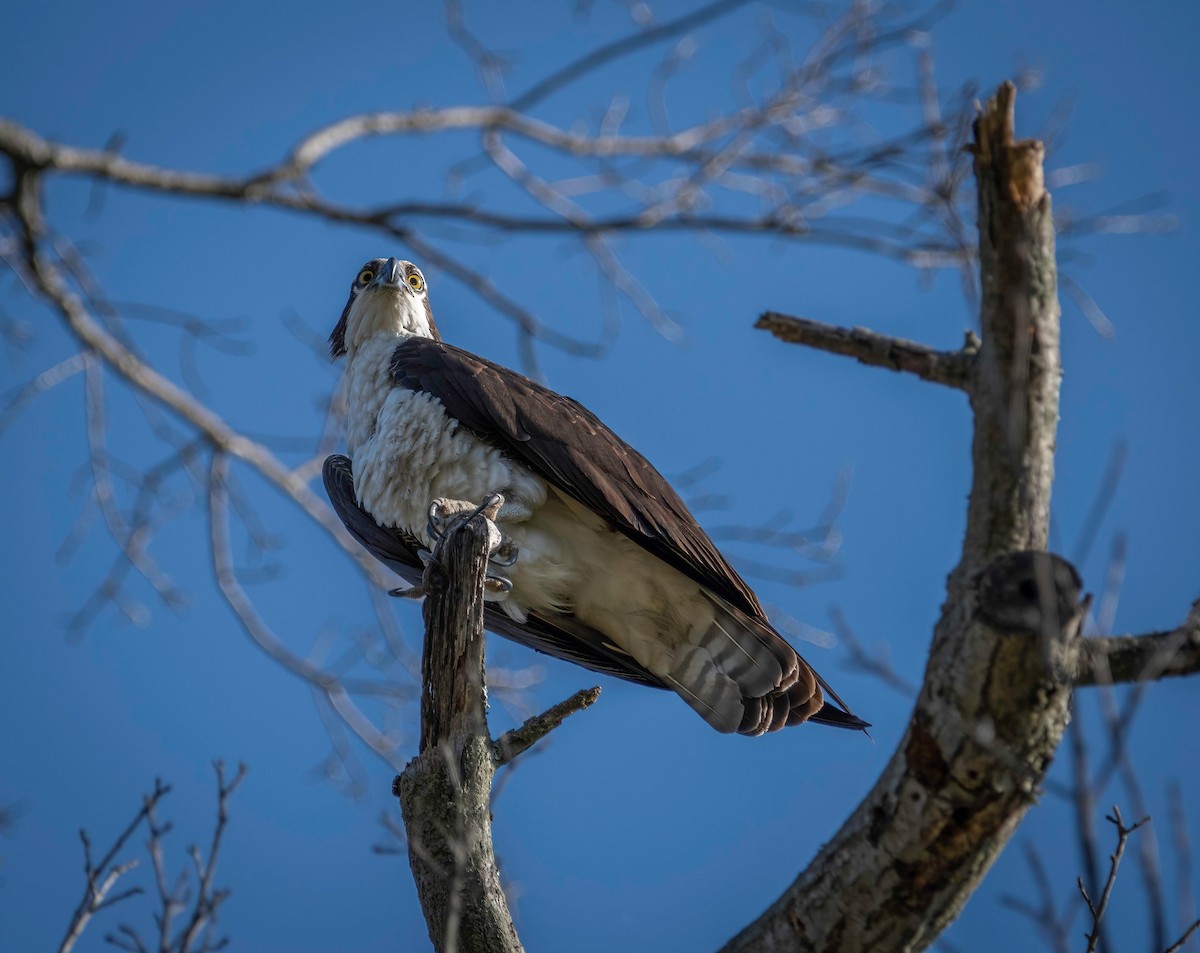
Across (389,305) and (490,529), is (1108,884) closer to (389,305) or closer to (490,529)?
(490,529)

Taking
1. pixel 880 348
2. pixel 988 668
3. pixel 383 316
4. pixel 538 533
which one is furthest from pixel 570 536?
pixel 988 668

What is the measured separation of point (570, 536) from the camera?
438cm

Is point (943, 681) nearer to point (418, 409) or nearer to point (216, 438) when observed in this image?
point (418, 409)

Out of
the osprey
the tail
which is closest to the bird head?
the osprey

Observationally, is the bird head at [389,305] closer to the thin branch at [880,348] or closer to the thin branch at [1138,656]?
the thin branch at [880,348]

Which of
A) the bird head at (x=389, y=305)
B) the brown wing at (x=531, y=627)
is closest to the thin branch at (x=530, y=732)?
the brown wing at (x=531, y=627)

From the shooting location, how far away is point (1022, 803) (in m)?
2.10

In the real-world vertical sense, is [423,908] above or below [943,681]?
below

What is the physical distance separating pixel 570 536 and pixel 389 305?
1730 millimetres

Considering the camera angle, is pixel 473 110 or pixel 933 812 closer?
pixel 933 812

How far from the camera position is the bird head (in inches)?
212

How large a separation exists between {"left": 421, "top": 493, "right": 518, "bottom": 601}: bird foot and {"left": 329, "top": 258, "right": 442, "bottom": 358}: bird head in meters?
1.45

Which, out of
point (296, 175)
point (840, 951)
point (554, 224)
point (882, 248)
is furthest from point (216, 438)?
point (840, 951)

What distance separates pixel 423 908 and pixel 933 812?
152 centimetres
